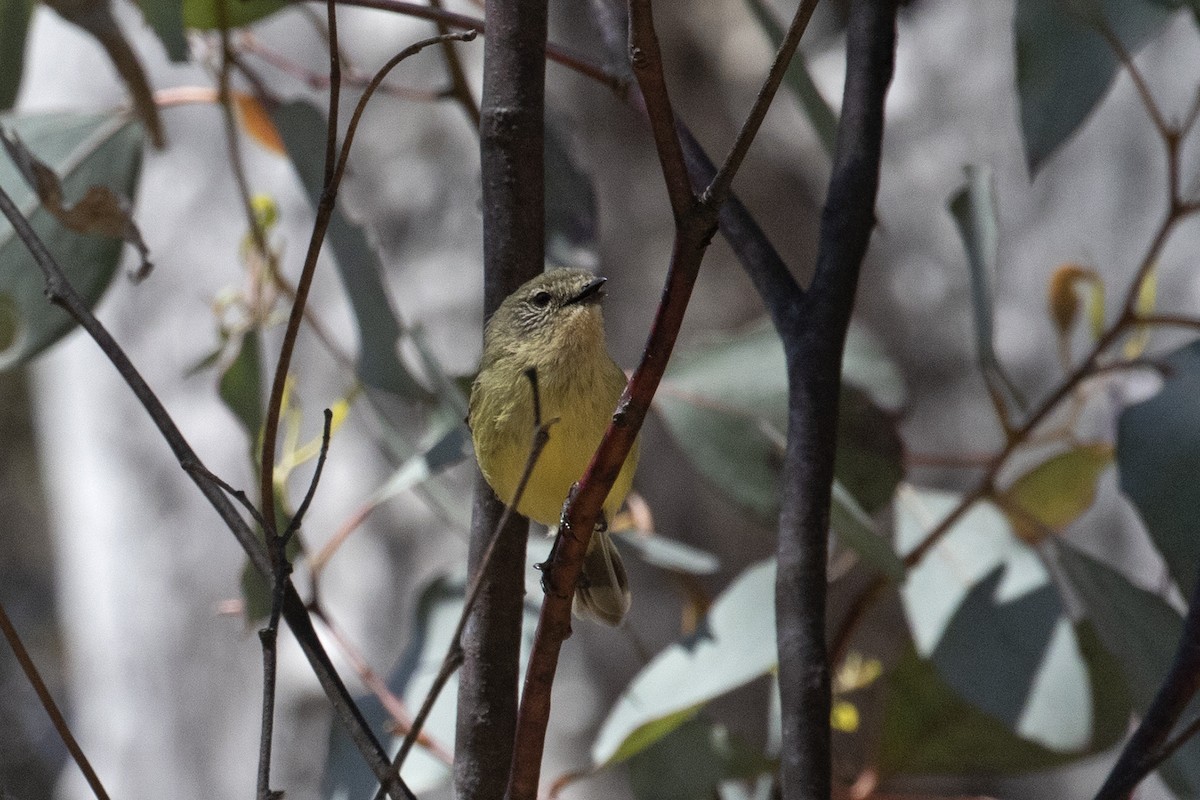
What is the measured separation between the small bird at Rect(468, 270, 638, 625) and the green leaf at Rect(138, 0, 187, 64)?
50cm

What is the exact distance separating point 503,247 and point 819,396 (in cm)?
30

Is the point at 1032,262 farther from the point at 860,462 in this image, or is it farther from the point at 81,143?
the point at 81,143

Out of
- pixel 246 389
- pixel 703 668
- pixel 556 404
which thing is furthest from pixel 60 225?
pixel 703 668

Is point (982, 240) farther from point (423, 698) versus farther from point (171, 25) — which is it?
point (171, 25)

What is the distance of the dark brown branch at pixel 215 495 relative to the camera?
792 mm

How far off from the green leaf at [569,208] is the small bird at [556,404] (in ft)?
0.55

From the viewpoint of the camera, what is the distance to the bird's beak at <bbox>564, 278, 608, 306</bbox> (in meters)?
1.45

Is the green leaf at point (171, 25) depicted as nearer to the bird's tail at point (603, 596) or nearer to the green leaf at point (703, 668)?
the bird's tail at point (603, 596)

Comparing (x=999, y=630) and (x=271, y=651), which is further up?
(x=271, y=651)

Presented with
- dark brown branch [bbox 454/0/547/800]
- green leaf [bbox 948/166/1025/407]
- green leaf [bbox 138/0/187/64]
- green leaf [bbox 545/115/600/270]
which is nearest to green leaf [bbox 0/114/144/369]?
green leaf [bbox 138/0/187/64]

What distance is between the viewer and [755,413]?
5.59ft

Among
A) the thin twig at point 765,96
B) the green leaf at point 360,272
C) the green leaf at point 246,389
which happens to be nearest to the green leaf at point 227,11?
the green leaf at point 360,272

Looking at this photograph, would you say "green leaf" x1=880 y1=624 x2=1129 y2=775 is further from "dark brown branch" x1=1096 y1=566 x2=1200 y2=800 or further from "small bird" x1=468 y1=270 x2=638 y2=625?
"dark brown branch" x1=1096 y1=566 x2=1200 y2=800

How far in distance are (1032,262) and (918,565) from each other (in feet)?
5.49
